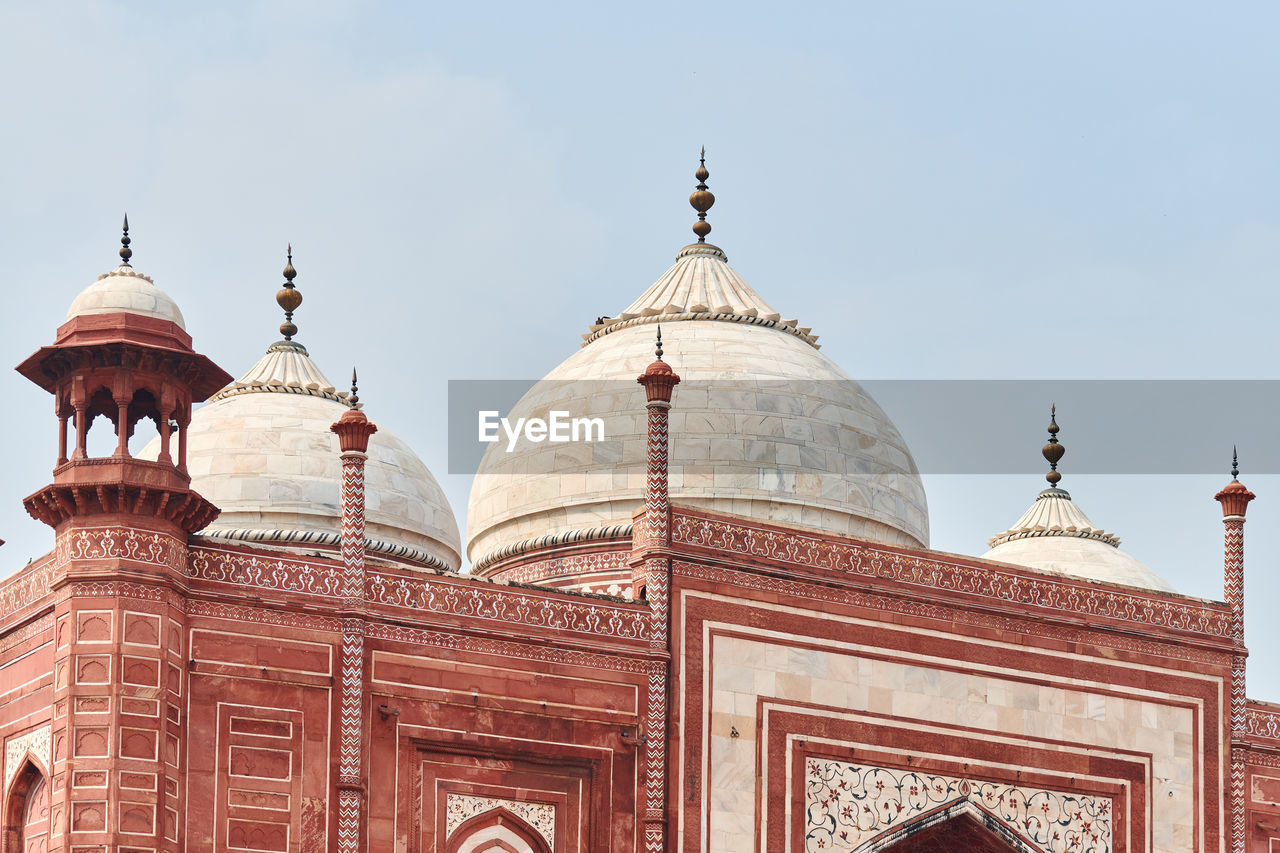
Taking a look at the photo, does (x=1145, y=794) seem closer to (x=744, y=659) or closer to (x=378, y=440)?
(x=744, y=659)

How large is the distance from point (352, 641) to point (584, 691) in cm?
201

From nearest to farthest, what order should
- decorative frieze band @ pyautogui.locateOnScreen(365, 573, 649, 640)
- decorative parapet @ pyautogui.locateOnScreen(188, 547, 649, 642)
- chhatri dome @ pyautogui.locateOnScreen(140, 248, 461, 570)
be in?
decorative parapet @ pyautogui.locateOnScreen(188, 547, 649, 642), decorative frieze band @ pyautogui.locateOnScreen(365, 573, 649, 640), chhatri dome @ pyautogui.locateOnScreen(140, 248, 461, 570)

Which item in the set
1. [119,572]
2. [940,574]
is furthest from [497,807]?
[940,574]

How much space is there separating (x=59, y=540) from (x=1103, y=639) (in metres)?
9.11

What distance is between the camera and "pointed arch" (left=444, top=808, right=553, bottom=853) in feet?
63.8

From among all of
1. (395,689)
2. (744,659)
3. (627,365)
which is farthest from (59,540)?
(627,365)

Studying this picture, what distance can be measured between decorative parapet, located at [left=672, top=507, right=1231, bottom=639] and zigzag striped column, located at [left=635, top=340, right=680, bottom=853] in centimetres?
18

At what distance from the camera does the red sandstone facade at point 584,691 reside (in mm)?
18469

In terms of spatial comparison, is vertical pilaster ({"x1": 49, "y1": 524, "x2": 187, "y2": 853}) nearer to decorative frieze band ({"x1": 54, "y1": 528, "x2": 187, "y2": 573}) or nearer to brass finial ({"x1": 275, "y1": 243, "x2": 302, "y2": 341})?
decorative frieze band ({"x1": 54, "y1": 528, "x2": 187, "y2": 573})

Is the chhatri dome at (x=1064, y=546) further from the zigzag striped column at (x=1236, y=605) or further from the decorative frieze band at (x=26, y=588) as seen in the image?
the decorative frieze band at (x=26, y=588)

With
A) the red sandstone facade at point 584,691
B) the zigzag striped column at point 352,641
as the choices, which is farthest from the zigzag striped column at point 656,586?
the zigzag striped column at point 352,641

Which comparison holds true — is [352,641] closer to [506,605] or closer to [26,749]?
[506,605]

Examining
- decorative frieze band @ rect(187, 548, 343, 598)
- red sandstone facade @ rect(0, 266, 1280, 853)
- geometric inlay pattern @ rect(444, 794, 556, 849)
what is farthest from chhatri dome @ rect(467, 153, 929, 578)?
decorative frieze band @ rect(187, 548, 343, 598)

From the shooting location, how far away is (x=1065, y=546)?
97.1 feet
